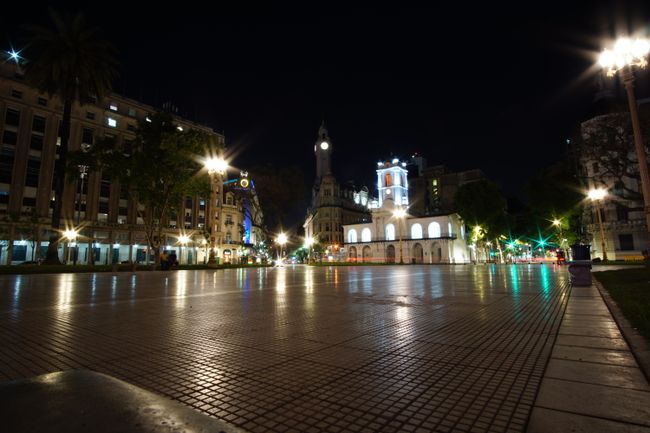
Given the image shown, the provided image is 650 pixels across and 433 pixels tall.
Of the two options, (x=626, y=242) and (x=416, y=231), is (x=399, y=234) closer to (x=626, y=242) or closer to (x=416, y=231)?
(x=416, y=231)

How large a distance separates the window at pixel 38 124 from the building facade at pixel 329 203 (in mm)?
63282

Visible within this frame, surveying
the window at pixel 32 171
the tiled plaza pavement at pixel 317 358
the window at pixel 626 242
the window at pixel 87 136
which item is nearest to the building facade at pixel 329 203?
the window at pixel 87 136

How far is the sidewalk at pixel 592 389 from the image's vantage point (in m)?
2.35

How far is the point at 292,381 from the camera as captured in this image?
3.29 metres

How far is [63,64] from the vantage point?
104 ft

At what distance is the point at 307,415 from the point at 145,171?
3183 centimetres

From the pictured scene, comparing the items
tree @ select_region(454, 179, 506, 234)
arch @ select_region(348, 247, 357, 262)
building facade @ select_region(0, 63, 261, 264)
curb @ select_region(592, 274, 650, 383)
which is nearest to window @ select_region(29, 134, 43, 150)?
building facade @ select_region(0, 63, 261, 264)

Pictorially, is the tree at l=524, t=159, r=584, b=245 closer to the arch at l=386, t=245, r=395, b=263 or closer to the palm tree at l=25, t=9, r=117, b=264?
the arch at l=386, t=245, r=395, b=263

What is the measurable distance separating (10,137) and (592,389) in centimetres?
7070

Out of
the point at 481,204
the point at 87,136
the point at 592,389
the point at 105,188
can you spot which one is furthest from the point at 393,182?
the point at 592,389

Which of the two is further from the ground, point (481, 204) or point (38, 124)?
point (38, 124)

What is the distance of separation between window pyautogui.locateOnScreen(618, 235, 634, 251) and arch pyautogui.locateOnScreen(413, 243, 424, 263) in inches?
1415

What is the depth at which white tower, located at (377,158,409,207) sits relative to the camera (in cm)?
8294

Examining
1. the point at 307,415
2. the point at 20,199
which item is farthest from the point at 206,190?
the point at 20,199
